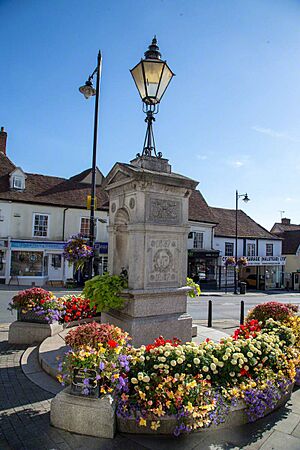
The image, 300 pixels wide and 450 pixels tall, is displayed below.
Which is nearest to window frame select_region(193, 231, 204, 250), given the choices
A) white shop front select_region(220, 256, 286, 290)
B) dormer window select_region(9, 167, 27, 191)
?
white shop front select_region(220, 256, 286, 290)

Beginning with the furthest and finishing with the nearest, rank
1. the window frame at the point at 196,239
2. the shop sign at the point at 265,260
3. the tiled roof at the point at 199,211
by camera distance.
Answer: the shop sign at the point at 265,260 → the tiled roof at the point at 199,211 → the window frame at the point at 196,239

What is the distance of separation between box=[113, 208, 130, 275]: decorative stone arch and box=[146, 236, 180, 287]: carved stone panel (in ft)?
1.87

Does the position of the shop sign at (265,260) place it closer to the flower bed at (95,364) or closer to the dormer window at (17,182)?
the dormer window at (17,182)

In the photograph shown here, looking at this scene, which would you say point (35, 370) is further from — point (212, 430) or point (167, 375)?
point (212, 430)

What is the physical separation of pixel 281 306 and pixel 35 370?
4.84 meters

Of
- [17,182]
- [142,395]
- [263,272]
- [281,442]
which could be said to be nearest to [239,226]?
[263,272]

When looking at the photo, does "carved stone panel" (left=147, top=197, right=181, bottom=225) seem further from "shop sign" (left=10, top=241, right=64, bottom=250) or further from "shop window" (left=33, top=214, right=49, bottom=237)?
"shop window" (left=33, top=214, right=49, bottom=237)

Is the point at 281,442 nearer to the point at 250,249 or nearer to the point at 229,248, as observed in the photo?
the point at 229,248

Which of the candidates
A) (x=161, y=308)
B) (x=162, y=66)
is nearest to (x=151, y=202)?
(x=161, y=308)

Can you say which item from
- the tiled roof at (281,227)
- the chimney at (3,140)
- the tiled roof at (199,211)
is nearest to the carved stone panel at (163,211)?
the tiled roof at (199,211)

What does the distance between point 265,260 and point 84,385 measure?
114ft

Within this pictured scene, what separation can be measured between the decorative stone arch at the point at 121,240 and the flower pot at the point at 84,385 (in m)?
2.56

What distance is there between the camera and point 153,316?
5539mm

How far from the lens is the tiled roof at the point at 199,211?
32.2 meters
